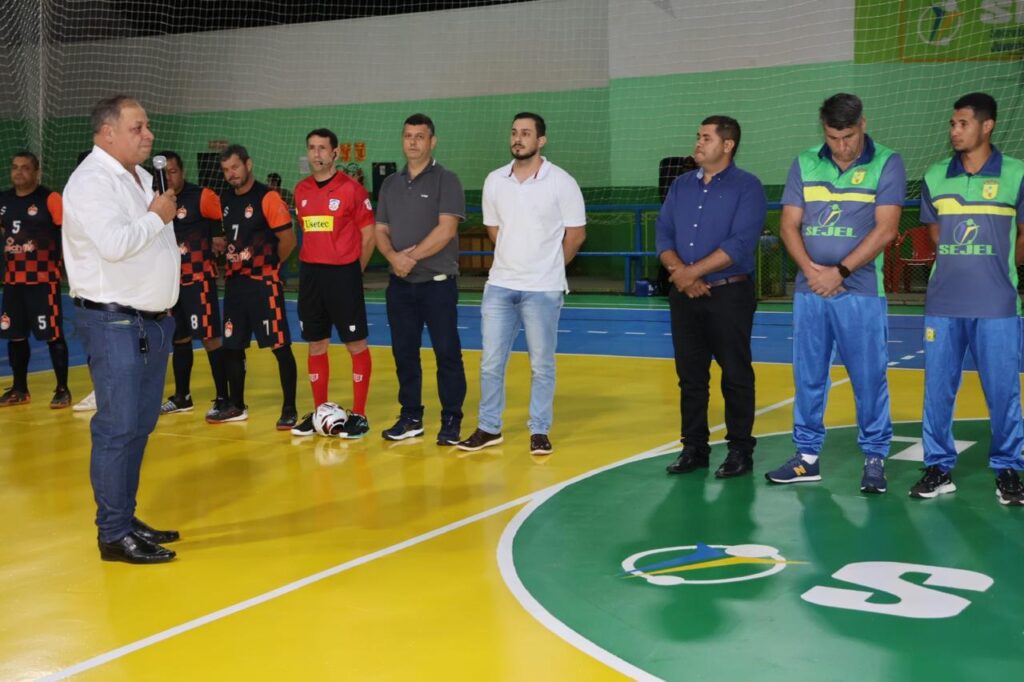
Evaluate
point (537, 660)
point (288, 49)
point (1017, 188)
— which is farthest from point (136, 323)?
point (288, 49)

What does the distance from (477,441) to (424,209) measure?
1578 millimetres

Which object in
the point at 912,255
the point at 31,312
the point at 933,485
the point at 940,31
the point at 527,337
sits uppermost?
the point at 940,31

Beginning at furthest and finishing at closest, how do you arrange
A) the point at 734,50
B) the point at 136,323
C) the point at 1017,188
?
the point at 734,50 < the point at 1017,188 < the point at 136,323

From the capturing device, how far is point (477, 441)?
760cm

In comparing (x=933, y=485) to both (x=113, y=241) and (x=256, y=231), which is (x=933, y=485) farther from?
(x=256, y=231)

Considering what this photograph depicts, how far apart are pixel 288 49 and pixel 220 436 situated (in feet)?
46.8

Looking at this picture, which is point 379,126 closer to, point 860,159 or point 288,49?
point 288,49

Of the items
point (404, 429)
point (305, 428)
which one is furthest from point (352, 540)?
point (305, 428)

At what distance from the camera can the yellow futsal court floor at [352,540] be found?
13.5 ft

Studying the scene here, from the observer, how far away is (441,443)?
25.5ft

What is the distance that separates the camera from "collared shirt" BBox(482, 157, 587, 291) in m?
7.26

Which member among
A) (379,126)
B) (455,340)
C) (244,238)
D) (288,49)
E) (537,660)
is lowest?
(537,660)

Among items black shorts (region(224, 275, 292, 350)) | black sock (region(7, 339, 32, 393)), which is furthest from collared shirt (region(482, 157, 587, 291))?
black sock (region(7, 339, 32, 393))

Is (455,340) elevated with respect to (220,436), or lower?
elevated
